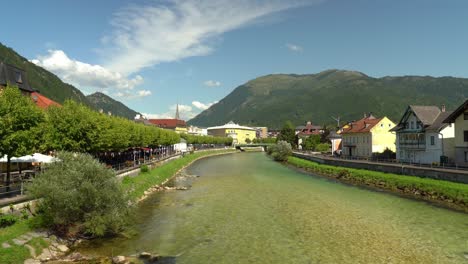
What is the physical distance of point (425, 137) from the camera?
5516cm

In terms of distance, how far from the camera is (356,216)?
3033 centimetres

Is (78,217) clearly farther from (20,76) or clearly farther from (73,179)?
(20,76)

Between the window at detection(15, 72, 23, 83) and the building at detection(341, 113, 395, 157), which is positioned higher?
the window at detection(15, 72, 23, 83)

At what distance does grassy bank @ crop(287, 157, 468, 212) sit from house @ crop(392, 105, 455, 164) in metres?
10.2

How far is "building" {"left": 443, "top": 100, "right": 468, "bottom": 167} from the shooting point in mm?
45094

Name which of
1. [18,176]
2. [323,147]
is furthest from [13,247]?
[323,147]

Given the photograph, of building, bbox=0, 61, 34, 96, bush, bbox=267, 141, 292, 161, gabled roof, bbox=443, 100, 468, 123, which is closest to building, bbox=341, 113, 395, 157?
gabled roof, bbox=443, 100, 468, 123

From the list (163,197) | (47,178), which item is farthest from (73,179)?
(163,197)

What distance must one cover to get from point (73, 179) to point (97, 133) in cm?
1649

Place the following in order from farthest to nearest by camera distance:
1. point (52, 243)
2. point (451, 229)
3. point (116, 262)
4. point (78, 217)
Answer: point (451, 229), point (78, 217), point (52, 243), point (116, 262)

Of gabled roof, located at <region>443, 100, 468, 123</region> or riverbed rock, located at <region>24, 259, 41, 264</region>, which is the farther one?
gabled roof, located at <region>443, 100, 468, 123</region>

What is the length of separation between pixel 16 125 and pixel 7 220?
804 centimetres

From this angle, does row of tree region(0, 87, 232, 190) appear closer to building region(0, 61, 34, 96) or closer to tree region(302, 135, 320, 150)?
building region(0, 61, 34, 96)

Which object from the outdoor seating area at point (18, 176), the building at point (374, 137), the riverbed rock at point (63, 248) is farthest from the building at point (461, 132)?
the outdoor seating area at point (18, 176)
